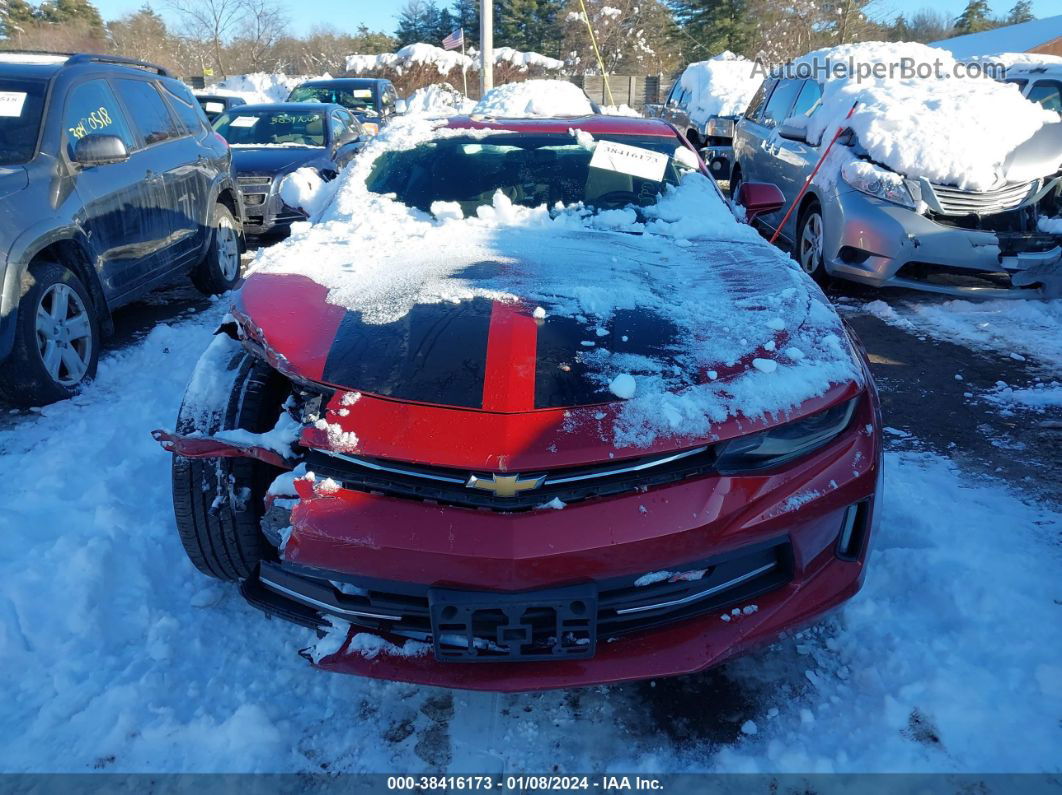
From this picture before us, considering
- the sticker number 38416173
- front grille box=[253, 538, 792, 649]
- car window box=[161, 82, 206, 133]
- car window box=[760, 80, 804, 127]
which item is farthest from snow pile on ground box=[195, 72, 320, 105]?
front grille box=[253, 538, 792, 649]

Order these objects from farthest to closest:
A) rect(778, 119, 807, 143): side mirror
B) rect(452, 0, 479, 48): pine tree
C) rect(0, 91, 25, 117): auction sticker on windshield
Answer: rect(452, 0, 479, 48): pine tree, rect(778, 119, 807, 143): side mirror, rect(0, 91, 25, 117): auction sticker on windshield

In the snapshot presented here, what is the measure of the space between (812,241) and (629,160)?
3.10 metres

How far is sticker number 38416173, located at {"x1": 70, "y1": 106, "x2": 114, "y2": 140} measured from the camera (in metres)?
4.24

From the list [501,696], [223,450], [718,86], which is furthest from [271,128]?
[718,86]

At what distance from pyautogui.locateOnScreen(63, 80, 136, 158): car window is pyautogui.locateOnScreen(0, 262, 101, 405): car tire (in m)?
0.84

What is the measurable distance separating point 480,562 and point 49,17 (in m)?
58.8

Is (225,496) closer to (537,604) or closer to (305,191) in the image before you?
(537,604)

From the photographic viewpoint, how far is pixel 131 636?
2.23 m

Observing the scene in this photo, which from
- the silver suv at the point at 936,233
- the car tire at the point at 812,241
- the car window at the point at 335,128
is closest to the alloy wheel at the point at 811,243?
the car tire at the point at 812,241

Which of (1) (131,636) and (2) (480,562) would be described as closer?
(2) (480,562)

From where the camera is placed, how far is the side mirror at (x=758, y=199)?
3.62 m

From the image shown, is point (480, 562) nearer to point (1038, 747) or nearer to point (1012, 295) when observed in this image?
point (1038, 747)

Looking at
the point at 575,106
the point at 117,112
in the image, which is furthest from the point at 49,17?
the point at 117,112

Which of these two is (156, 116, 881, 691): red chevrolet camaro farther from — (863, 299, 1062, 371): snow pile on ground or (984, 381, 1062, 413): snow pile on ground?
(863, 299, 1062, 371): snow pile on ground
